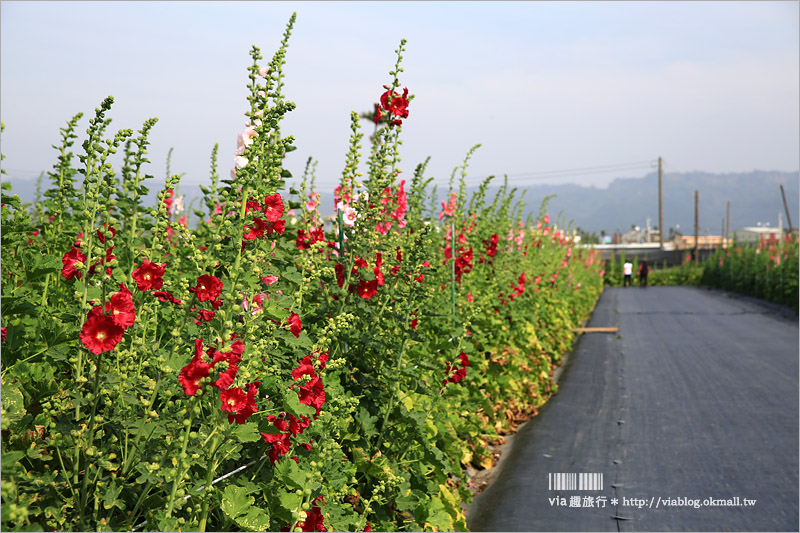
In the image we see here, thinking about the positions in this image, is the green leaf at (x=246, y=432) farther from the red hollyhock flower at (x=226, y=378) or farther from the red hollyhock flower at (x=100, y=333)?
the red hollyhock flower at (x=100, y=333)

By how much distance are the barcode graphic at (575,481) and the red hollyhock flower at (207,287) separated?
11.1 ft

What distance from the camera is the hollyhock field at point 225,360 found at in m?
1.86

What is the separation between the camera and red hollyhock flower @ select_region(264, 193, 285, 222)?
225cm

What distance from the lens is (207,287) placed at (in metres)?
1.90

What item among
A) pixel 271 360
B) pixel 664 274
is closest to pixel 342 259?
pixel 271 360

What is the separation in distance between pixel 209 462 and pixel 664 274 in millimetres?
37085

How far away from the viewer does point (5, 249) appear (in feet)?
9.10

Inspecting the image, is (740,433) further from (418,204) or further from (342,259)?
(342,259)

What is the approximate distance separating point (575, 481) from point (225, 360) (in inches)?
142

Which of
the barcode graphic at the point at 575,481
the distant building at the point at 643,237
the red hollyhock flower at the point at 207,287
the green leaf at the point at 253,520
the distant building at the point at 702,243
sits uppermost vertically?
the distant building at the point at 643,237

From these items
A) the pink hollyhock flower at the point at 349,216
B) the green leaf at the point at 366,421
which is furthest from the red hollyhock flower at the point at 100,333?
the pink hollyhock flower at the point at 349,216

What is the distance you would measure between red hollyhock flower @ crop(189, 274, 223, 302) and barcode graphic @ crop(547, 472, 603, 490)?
11.1 ft

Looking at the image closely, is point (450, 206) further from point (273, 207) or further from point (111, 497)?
point (111, 497)

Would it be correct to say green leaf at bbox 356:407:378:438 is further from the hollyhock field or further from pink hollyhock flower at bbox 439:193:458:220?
pink hollyhock flower at bbox 439:193:458:220
